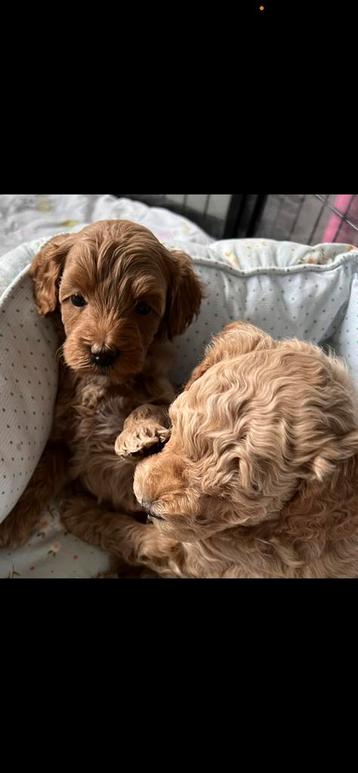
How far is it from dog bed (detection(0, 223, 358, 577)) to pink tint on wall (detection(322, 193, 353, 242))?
522mm

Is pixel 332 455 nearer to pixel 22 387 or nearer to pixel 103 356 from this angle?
pixel 103 356

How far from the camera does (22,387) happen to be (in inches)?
64.8

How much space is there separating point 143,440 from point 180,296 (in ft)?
1.64

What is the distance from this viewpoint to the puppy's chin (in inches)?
58.8

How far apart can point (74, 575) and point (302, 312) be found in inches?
50.7

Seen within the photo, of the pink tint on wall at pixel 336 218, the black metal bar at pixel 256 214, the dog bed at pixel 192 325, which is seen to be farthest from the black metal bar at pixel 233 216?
the dog bed at pixel 192 325

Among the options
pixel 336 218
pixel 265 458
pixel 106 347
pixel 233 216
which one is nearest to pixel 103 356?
pixel 106 347

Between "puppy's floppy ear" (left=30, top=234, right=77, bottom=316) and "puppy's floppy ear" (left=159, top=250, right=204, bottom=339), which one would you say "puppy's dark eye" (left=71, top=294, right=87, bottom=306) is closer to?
"puppy's floppy ear" (left=30, top=234, right=77, bottom=316)

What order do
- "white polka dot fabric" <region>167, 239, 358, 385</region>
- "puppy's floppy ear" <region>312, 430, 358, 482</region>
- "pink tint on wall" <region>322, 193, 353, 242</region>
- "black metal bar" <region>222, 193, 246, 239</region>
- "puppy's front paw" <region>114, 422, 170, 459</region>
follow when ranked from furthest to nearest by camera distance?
"black metal bar" <region>222, 193, 246, 239</region> < "pink tint on wall" <region>322, 193, 353, 242</region> < "white polka dot fabric" <region>167, 239, 358, 385</region> < "puppy's front paw" <region>114, 422, 170, 459</region> < "puppy's floppy ear" <region>312, 430, 358, 482</region>

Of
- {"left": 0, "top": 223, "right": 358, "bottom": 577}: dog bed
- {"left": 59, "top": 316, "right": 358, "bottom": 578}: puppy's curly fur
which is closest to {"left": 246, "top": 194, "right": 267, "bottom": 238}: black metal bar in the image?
{"left": 0, "top": 223, "right": 358, "bottom": 577}: dog bed

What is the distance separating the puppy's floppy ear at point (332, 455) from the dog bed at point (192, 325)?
0.65 m
